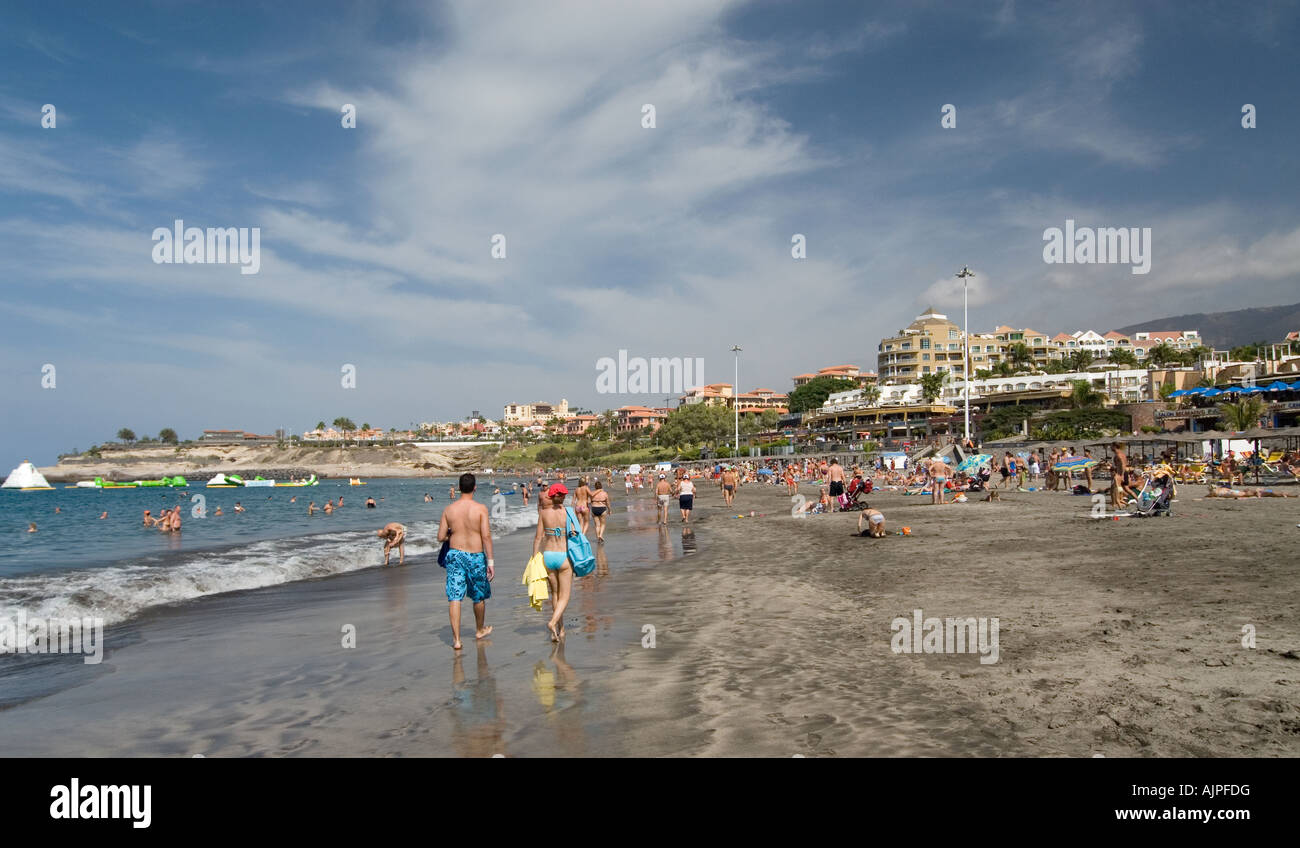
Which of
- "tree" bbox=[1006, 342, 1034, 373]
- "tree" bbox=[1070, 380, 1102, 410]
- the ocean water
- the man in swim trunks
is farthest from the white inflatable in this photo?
"tree" bbox=[1006, 342, 1034, 373]

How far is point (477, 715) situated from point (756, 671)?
7.54 ft

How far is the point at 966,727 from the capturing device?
180 inches

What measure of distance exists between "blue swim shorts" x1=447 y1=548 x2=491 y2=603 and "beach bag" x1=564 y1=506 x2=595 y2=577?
904 mm

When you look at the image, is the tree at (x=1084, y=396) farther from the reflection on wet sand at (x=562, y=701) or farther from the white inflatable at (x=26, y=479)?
the white inflatable at (x=26, y=479)

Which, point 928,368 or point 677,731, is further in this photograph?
point 928,368

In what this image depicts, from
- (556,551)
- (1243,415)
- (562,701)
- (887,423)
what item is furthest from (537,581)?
(887,423)

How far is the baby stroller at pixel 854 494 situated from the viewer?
64.6 ft

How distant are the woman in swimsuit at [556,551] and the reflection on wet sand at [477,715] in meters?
0.99

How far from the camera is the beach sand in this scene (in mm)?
4543

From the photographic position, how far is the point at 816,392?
118m

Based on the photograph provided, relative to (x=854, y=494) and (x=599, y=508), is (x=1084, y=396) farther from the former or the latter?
(x=599, y=508)
